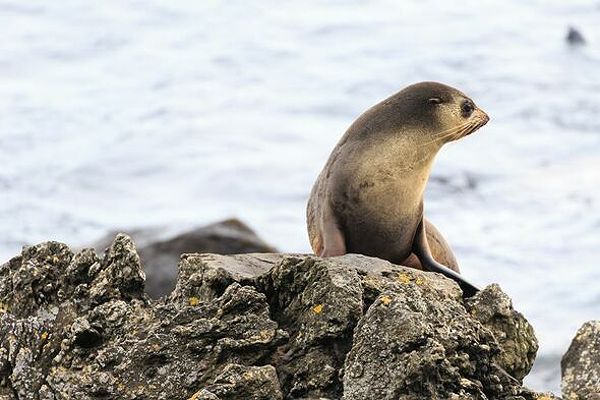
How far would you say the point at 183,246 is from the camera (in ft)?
54.9

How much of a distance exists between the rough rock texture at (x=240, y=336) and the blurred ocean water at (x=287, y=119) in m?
10.1

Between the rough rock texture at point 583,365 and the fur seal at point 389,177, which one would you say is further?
the fur seal at point 389,177

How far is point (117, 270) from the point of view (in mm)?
6676

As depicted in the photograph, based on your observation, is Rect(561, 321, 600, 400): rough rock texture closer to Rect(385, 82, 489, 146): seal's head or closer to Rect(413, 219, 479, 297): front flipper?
Rect(413, 219, 479, 297): front flipper

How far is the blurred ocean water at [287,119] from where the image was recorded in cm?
2414

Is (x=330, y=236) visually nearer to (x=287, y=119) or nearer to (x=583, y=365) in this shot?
(x=583, y=365)

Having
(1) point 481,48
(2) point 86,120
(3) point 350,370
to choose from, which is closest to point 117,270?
(3) point 350,370

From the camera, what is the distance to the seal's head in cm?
944

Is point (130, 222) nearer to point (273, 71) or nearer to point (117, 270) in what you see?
point (273, 71)

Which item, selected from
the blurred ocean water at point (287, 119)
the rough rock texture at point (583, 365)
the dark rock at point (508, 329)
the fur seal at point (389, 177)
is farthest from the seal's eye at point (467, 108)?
the blurred ocean water at point (287, 119)

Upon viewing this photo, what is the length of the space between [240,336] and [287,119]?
26082 mm

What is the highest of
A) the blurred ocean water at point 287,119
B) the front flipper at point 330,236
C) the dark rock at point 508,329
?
the dark rock at point 508,329

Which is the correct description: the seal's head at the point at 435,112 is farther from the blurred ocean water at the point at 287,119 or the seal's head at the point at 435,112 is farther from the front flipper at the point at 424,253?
the blurred ocean water at the point at 287,119

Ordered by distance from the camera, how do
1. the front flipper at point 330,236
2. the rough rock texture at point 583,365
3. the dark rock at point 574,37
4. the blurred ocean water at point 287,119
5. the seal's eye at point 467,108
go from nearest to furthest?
1. the rough rock texture at point 583,365
2. the front flipper at point 330,236
3. the seal's eye at point 467,108
4. the blurred ocean water at point 287,119
5. the dark rock at point 574,37
